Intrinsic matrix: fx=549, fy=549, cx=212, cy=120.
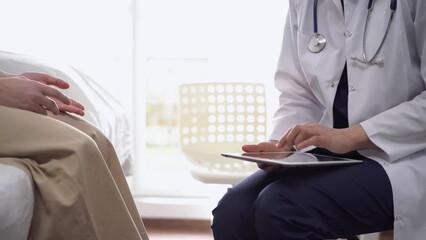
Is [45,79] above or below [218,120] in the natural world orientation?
above

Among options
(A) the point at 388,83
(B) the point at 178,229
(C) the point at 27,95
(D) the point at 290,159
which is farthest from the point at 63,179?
(B) the point at 178,229

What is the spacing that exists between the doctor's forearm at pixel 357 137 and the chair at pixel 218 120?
1.01 m

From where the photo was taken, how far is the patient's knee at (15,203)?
0.85 m

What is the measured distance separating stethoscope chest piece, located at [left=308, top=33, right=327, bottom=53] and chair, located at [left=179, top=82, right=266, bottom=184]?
2.96ft

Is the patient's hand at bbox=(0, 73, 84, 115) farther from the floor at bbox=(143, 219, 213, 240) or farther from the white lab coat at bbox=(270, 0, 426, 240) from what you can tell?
the floor at bbox=(143, 219, 213, 240)

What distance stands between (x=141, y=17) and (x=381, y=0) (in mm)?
1616

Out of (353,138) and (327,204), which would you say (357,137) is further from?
(327,204)

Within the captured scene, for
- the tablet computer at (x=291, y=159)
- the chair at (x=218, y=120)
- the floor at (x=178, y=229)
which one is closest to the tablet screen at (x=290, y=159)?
the tablet computer at (x=291, y=159)

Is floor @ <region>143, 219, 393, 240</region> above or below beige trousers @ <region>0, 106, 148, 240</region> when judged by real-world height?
below

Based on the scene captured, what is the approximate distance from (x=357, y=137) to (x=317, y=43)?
0.26m

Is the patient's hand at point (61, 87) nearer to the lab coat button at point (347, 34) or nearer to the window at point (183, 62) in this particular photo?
the lab coat button at point (347, 34)

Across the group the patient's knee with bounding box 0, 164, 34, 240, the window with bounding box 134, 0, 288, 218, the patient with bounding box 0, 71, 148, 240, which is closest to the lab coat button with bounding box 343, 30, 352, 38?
the patient with bounding box 0, 71, 148, 240

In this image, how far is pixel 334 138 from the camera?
106cm

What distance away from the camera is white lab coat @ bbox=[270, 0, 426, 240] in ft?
3.39
